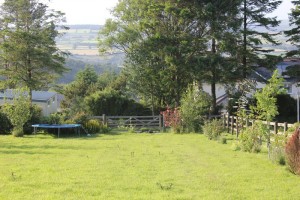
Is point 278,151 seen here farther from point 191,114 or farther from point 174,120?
point 174,120

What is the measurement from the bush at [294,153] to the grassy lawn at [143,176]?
29cm

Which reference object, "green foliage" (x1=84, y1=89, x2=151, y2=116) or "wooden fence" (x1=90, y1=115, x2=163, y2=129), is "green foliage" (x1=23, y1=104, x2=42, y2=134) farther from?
"green foliage" (x1=84, y1=89, x2=151, y2=116)

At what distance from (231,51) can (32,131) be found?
1733cm

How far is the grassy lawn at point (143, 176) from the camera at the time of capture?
29.6ft

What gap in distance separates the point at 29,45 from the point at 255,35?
2123 centimetres

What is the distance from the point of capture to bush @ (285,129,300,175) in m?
11.4

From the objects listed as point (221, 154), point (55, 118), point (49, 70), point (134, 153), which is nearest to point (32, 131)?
point (55, 118)

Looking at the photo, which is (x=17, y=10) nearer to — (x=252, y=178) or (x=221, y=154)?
(x=221, y=154)

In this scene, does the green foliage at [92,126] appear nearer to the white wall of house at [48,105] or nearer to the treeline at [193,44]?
the treeline at [193,44]

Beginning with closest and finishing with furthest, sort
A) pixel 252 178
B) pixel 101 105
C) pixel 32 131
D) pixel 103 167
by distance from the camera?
1. pixel 252 178
2. pixel 103 167
3. pixel 32 131
4. pixel 101 105

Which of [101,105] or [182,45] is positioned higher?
[182,45]

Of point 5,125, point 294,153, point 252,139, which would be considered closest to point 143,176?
point 294,153

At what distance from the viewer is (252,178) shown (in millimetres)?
10773

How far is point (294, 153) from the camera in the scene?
1147 cm
